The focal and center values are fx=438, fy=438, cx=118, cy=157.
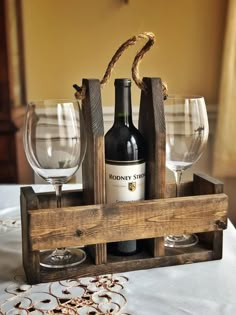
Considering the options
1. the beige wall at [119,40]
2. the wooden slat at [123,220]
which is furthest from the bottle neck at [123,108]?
the beige wall at [119,40]

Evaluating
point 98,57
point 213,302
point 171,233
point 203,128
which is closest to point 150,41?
point 203,128

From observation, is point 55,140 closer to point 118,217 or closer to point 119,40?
point 118,217

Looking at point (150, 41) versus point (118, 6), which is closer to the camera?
point (150, 41)

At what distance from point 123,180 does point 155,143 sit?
3.2 inches

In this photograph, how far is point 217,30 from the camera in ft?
7.11

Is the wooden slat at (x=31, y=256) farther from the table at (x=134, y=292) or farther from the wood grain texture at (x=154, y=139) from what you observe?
the wood grain texture at (x=154, y=139)

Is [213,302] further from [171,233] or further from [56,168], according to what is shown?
[56,168]

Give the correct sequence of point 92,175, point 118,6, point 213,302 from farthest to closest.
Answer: point 118,6 < point 92,175 < point 213,302

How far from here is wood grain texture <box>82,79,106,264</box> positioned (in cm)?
70

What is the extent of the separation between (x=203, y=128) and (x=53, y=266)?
1.16 ft

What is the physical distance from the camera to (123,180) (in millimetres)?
706

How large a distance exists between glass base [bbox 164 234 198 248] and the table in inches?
2.1

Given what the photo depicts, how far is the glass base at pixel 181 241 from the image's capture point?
78cm

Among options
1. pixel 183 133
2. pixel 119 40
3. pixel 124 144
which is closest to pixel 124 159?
pixel 124 144
